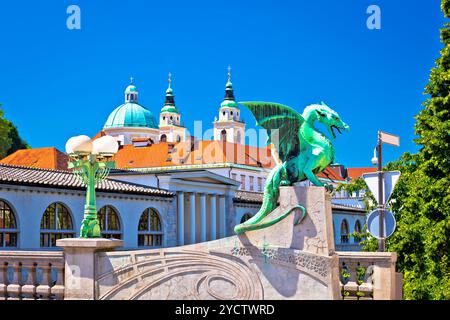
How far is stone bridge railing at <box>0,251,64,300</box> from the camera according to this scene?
487 inches

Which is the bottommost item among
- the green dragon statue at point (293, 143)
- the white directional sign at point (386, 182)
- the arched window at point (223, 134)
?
the white directional sign at point (386, 182)

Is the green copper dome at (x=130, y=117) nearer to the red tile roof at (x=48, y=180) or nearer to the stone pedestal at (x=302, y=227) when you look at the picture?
the red tile roof at (x=48, y=180)

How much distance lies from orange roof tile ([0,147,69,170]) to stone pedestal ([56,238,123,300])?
56.8 meters

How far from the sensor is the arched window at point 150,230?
1768 inches

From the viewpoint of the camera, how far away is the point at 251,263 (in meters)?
11.7

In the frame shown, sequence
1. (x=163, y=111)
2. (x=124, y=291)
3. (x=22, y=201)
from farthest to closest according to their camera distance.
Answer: (x=163, y=111), (x=22, y=201), (x=124, y=291)

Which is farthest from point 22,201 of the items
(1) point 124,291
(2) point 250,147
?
(2) point 250,147

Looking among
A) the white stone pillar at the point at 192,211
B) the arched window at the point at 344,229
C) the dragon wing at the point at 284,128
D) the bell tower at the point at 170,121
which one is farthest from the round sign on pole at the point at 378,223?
the bell tower at the point at 170,121

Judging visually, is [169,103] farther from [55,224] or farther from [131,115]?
[55,224]

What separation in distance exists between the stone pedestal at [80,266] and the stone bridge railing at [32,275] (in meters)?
0.16

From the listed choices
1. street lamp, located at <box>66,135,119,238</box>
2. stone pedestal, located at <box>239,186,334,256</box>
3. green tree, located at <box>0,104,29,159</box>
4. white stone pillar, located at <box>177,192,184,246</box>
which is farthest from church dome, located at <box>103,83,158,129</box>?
stone pedestal, located at <box>239,186,334,256</box>

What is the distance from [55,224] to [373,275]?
27.8 meters

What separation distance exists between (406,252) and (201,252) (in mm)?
13592
